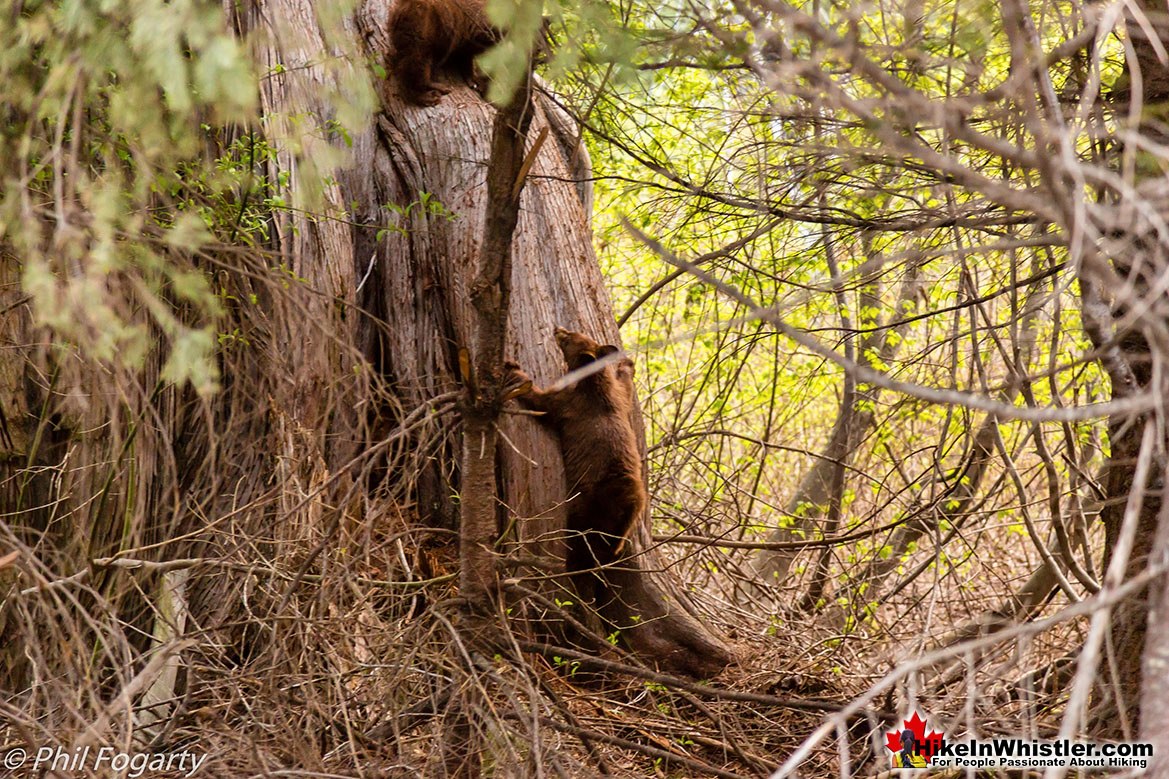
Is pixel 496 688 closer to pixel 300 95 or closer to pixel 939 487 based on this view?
pixel 300 95

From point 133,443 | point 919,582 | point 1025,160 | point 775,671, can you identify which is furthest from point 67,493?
point 919,582

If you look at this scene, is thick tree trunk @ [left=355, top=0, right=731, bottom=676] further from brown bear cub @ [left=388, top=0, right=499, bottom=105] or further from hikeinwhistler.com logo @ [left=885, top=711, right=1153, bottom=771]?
hikeinwhistler.com logo @ [left=885, top=711, right=1153, bottom=771]

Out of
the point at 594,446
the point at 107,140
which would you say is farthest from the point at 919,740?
the point at 107,140

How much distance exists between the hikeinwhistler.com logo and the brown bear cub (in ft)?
13.1

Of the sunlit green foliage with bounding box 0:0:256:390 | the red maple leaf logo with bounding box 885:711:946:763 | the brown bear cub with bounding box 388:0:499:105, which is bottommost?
the red maple leaf logo with bounding box 885:711:946:763

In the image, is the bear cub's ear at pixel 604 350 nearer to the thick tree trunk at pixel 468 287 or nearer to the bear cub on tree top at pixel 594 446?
the bear cub on tree top at pixel 594 446

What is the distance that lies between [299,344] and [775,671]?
9.18 ft

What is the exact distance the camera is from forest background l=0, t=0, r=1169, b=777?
9.43 feet

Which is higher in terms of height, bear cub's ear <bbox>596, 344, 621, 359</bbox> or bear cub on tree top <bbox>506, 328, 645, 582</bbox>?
bear cub's ear <bbox>596, 344, 621, 359</bbox>

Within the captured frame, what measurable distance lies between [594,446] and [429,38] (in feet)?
8.13

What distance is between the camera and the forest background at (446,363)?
287 centimetres

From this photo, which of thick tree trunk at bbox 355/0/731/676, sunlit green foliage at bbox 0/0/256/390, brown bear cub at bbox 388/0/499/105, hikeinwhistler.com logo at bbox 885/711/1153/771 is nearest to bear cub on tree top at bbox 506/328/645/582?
thick tree trunk at bbox 355/0/731/676

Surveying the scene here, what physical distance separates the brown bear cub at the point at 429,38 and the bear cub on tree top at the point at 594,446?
1.75 meters

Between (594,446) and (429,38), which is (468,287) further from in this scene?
(429,38)
